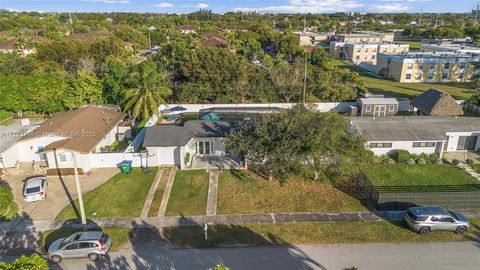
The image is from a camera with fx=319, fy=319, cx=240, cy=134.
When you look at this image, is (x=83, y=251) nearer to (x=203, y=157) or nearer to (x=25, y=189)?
(x=25, y=189)

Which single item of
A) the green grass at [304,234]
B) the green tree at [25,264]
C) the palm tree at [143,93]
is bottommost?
the green grass at [304,234]

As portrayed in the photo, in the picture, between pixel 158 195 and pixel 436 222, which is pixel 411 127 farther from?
pixel 158 195

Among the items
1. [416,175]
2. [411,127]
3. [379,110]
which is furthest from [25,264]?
[379,110]

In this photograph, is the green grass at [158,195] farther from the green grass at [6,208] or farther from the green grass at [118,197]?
the green grass at [6,208]

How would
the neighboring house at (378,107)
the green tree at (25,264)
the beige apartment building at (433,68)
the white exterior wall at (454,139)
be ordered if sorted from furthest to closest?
the beige apartment building at (433,68), the neighboring house at (378,107), the white exterior wall at (454,139), the green tree at (25,264)

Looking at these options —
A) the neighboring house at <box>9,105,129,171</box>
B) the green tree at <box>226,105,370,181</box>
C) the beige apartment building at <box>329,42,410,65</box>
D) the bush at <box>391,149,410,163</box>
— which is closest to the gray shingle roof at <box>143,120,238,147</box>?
the green tree at <box>226,105,370,181</box>

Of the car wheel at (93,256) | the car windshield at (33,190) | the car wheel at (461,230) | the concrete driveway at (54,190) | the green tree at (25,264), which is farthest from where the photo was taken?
the car windshield at (33,190)

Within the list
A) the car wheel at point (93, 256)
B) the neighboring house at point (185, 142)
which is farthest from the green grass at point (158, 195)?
the car wheel at point (93, 256)

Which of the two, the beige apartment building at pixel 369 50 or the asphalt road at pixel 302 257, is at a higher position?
the beige apartment building at pixel 369 50
